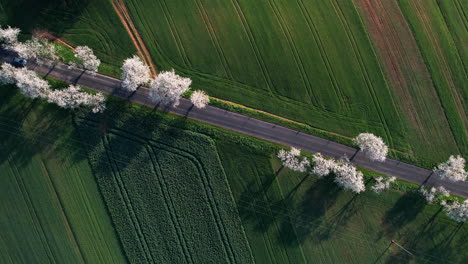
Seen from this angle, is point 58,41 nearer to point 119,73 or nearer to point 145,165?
point 119,73

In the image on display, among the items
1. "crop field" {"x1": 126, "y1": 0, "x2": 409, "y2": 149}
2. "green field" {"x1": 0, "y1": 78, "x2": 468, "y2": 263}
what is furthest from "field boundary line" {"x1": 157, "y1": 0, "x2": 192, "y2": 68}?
"green field" {"x1": 0, "y1": 78, "x2": 468, "y2": 263}

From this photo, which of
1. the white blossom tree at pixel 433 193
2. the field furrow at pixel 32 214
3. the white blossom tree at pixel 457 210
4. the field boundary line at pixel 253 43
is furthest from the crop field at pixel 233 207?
the field furrow at pixel 32 214

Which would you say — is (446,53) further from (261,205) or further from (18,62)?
(18,62)

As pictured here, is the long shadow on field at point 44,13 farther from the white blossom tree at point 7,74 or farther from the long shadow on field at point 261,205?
the long shadow on field at point 261,205

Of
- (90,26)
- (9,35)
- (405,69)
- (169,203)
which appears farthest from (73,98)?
(405,69)

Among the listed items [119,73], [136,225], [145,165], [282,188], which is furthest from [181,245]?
[119,73]
